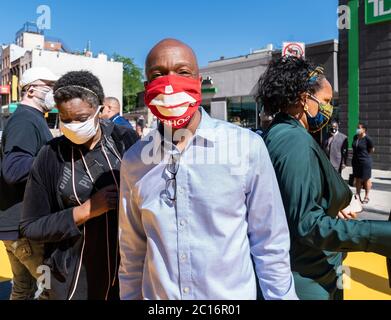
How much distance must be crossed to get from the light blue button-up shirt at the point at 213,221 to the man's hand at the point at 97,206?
369 millimetres

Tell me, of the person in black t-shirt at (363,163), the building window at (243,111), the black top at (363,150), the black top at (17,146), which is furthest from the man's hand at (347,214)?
the building window at (243,111)

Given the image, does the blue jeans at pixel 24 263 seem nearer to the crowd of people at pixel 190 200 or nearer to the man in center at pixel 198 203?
the crowd of people at pixel 190 200

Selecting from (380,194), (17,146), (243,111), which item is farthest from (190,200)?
(243,111)

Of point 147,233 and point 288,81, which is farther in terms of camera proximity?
point 288,81

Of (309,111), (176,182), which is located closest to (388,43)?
(309,111)

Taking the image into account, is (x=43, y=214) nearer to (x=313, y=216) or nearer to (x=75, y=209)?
(x=75, y=209)

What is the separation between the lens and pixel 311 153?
1.82 metres

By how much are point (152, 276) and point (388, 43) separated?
Answer: 15.5 metres

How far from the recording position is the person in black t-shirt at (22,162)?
254 cm

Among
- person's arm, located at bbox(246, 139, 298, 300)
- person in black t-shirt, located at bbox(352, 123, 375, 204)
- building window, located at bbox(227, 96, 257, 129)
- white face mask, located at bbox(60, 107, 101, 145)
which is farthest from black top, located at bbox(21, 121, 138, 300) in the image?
building window, located at bbox(227, 96, 257, 129)

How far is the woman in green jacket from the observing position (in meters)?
1.66

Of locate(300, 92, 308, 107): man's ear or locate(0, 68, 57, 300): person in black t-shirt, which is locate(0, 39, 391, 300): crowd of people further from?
locate(0, 68, 57, 300): person in black t-shirt

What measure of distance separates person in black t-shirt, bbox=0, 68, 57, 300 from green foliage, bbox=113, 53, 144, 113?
56696 mm
